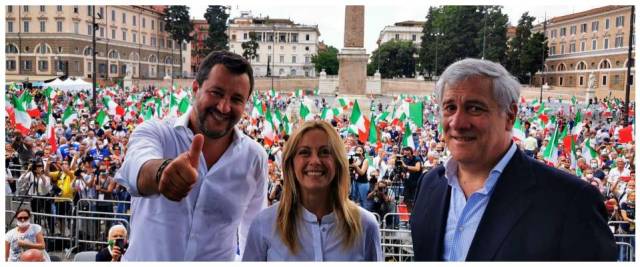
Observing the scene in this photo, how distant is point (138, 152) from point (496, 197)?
1.20m

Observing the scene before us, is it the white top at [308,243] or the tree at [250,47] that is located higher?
the tree at [250,47]

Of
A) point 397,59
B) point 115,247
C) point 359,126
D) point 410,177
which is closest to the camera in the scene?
point 115,247

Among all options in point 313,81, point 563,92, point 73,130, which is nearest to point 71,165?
point 73,130

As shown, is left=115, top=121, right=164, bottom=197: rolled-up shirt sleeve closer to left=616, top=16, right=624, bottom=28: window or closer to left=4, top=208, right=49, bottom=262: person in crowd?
left=4, top=208, right=49, bottom=262: person in crowd

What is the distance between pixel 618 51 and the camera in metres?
55.0

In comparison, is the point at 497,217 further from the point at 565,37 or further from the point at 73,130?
the point at 565,37

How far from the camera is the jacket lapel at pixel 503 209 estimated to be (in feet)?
6.87

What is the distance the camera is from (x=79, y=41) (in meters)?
59.2

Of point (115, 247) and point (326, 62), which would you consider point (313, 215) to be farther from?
point (326, 62)

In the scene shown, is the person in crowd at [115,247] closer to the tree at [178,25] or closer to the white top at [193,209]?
the white top at [193,209]

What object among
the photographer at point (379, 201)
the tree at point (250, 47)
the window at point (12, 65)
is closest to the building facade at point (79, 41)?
the window at point (12, 65)

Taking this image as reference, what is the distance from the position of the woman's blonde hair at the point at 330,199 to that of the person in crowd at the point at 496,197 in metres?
0.29

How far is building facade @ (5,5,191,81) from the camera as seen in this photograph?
188 ft

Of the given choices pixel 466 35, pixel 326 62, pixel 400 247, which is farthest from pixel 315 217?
pixel 326 62
